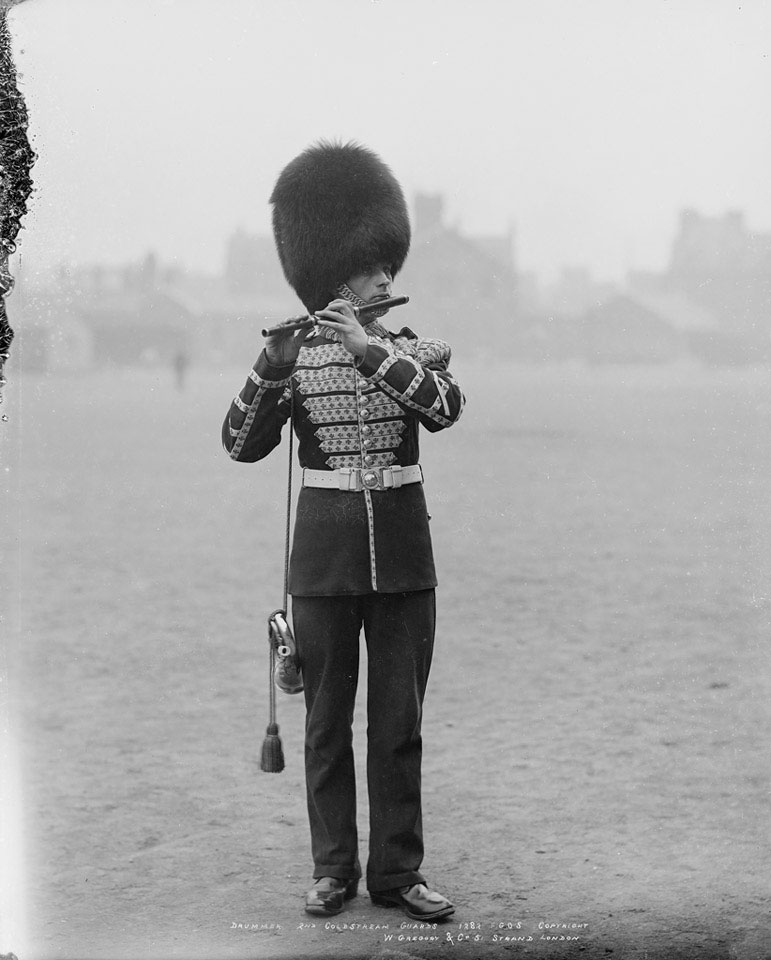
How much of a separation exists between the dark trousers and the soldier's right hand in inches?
25.4

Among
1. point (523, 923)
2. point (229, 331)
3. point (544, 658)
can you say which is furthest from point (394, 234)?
point (544, 658)

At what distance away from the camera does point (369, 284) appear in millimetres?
3535

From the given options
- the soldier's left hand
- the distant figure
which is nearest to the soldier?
the soldier's left hand

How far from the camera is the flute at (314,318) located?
3357mm

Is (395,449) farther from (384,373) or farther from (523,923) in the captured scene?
(523,923)

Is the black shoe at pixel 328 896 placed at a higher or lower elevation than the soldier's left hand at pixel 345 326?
lower

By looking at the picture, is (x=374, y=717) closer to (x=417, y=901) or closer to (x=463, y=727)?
(x=417, y=901)

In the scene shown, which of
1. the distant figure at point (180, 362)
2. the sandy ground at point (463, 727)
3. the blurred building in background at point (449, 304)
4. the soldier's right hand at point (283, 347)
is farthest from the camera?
the distant figure at point (180, 362)

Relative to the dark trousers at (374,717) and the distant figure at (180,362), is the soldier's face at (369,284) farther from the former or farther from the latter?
the distant figure at (180,362)

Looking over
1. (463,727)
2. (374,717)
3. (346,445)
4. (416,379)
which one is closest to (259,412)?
(346,445)

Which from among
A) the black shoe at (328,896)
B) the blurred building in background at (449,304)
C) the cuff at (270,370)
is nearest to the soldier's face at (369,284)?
the cuff at (270,370)

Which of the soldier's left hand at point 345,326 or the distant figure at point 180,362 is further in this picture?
the distant figure at point 180,362

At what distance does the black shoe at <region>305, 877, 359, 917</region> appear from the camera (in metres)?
3.54

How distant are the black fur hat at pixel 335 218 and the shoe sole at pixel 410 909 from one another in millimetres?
1599
